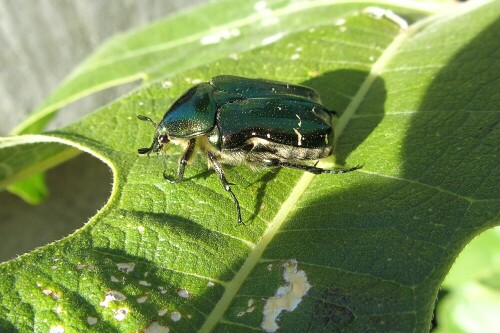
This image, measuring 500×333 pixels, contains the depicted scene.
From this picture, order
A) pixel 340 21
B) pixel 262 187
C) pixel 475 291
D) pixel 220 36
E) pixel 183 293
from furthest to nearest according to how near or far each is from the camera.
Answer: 1. pixel 220 36
2. pixel 475 291
3. pixel 340 21
4. pixel 262 187
5. pixel 183 293

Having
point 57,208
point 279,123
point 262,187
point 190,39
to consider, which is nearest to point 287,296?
point 262,187

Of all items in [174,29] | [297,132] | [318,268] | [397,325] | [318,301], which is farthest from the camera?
[174,29]

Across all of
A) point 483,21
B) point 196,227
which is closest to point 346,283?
point 196,227

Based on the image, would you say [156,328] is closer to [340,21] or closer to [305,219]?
[305,219]

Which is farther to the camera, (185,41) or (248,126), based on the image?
(185,41)

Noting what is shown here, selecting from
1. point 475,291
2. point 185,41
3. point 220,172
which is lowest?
point 475,291

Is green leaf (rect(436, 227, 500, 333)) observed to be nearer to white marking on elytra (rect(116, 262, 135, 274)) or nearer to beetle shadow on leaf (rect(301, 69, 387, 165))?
beetle shadow on leaf (rect(301, 69, 387, 165))

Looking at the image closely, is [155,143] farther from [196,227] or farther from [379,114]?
[379,114]
